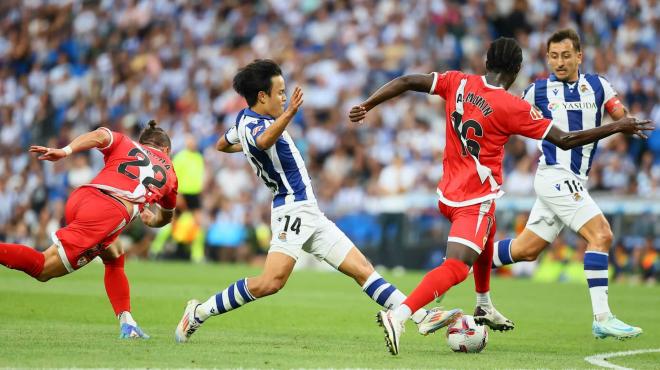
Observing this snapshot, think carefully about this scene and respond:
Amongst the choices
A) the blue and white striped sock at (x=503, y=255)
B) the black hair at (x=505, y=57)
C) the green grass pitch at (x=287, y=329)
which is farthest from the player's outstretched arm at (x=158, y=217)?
the blue and white striped sock at (x=503, y=255)

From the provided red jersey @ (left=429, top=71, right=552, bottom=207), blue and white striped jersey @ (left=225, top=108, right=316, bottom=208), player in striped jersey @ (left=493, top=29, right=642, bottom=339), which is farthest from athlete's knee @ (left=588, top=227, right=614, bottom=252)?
blue and white striped jersey @ (left=225, top=108, right=316, bottom=208)

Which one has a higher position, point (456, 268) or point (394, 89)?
point (394, 89)

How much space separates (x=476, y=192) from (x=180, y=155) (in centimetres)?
1405

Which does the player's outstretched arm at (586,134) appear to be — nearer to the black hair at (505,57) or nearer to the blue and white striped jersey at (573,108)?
the black hair at (505,57)

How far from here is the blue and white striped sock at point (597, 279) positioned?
9.82m

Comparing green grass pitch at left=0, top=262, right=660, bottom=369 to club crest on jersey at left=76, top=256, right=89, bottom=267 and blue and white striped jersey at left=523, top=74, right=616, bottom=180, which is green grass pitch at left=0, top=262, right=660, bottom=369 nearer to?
club crest on jersey at left=76, top=256, right=89, bottom=267

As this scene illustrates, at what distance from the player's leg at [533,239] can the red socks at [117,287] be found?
11.7 ft

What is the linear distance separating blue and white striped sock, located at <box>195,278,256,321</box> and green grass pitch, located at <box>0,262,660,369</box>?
26 centimetres

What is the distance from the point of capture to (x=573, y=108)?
33.8ft

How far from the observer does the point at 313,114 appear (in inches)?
1035

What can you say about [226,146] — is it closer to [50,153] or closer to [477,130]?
[50,153]

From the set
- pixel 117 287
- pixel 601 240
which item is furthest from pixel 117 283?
pixel 601 240

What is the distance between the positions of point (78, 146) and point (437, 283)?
2.91 m

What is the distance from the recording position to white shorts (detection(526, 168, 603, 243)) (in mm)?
10148
